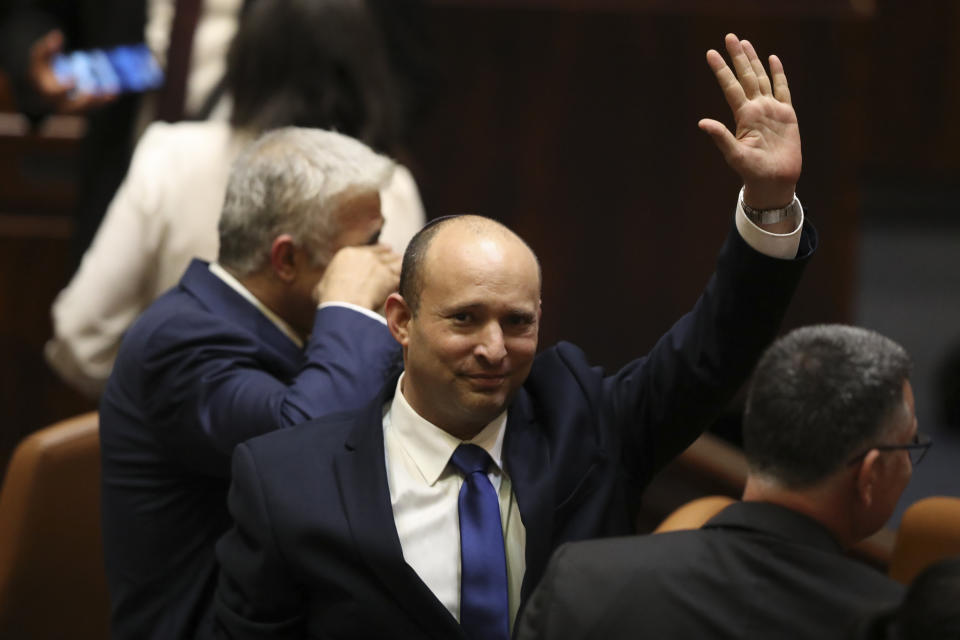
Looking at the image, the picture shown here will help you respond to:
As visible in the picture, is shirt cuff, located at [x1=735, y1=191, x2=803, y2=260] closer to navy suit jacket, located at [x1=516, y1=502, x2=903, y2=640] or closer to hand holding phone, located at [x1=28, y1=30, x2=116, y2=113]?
navy suit jacket, located at [x1=516, y1=502, x2=903, y2=640]

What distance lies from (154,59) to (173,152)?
0.72m

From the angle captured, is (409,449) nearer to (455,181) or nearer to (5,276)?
(455,181)

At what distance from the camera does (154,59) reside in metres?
3.58

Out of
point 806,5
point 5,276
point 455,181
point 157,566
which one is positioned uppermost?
point 806,5

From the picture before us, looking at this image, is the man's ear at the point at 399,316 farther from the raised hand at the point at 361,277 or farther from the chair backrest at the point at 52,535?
the chair backrest at the point at 52,535

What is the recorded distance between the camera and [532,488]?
1.87 m

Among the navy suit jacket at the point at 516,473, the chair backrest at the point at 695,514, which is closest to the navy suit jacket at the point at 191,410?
the navy suit jacket at the point at 516,473

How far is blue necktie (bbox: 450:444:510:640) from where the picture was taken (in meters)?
1.82

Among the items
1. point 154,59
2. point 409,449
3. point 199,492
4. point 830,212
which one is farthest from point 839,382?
point 154,59

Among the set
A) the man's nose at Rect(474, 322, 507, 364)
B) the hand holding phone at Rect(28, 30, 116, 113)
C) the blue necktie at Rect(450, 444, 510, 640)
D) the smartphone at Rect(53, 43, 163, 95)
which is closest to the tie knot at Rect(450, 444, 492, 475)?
the blue necktie at Rect(450, 444, 510, 640)

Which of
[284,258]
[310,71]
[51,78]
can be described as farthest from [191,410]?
[51,78]

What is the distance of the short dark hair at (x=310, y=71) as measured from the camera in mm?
2965

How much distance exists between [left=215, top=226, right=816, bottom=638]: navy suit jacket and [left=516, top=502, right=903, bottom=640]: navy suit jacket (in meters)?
0.24

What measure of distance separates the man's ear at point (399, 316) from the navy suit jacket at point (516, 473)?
9cm
